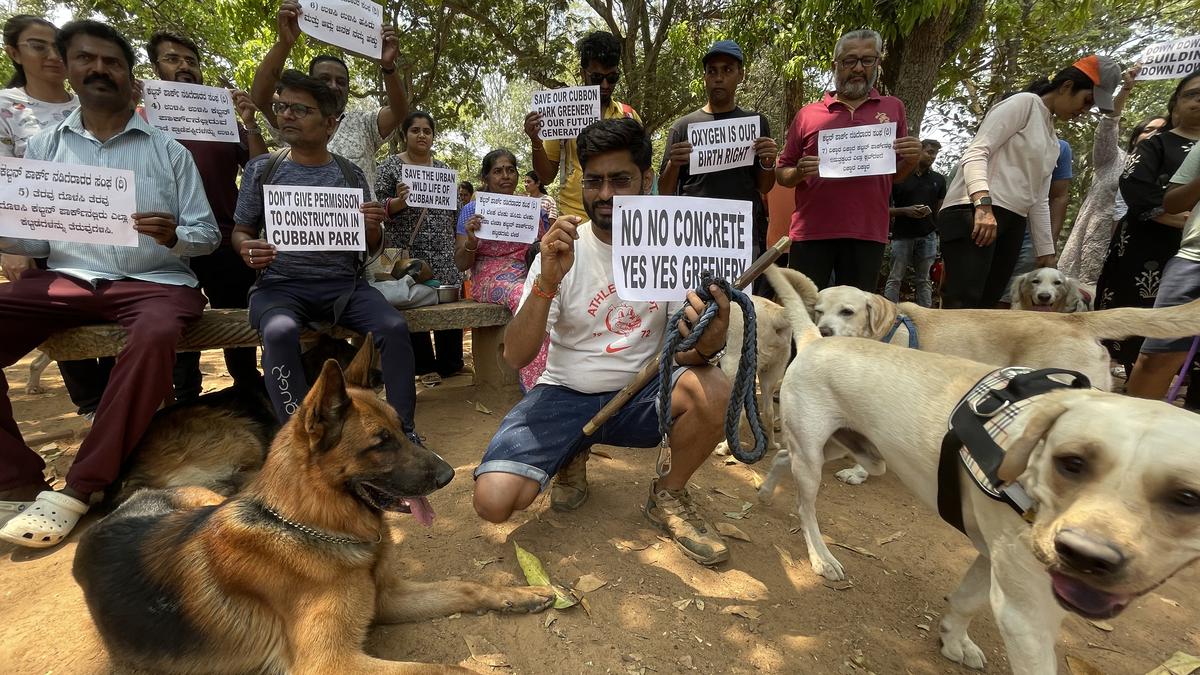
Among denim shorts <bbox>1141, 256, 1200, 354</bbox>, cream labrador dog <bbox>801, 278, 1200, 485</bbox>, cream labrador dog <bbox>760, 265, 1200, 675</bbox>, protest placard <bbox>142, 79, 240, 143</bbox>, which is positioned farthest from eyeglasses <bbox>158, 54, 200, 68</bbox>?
denim shorts <bbox>1141, 256, 1200, 354</bbox>

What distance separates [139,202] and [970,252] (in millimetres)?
5953

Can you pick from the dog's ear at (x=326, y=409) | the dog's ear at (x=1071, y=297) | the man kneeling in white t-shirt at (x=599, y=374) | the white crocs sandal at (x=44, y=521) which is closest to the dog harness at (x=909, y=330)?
the man kneeling in white t-shirt at (x=599, y=374)

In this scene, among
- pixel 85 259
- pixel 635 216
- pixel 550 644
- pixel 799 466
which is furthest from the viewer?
pixel 85 259

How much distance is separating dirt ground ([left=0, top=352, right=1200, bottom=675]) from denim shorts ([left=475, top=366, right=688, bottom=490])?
494 millimetres

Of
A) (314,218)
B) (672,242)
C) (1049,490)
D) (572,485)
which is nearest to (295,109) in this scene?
(314,218)

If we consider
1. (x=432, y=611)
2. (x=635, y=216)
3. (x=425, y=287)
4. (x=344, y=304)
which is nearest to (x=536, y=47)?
(x=425, y=287)

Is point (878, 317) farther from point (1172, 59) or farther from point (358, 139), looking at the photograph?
point (358, 139)

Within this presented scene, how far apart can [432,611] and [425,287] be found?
9.74ft

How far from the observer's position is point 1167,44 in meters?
4.57

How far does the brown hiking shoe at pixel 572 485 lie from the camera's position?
3016 mm

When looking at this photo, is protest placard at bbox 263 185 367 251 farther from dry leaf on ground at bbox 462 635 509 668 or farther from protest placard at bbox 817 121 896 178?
protest placard at bbox 817 121 896 178

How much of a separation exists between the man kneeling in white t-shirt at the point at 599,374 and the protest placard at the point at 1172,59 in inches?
211

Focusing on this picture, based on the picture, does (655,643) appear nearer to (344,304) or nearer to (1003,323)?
(344,304)

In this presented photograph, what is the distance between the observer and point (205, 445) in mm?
3086
